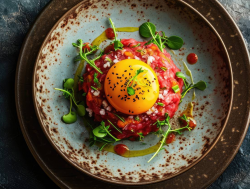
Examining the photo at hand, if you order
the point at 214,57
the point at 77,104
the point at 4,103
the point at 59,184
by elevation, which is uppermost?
the point at 214,57

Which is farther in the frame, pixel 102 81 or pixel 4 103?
pixel 4 103

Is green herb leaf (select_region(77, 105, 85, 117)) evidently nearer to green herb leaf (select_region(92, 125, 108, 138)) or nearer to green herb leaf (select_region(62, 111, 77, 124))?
green herb leaf (select_region(62, 111, 77, 124))

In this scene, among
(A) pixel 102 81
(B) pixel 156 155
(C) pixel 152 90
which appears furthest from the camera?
(B) pixel 156 155

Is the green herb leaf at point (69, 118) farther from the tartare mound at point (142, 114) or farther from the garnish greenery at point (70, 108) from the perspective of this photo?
the tartare mound at point (142, 114)

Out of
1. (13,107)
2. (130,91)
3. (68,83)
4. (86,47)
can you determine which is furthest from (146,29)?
(13,107)

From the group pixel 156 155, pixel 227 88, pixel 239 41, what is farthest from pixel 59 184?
pixel 239 41

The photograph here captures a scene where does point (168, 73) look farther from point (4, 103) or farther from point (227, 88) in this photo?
point (4, 103)
